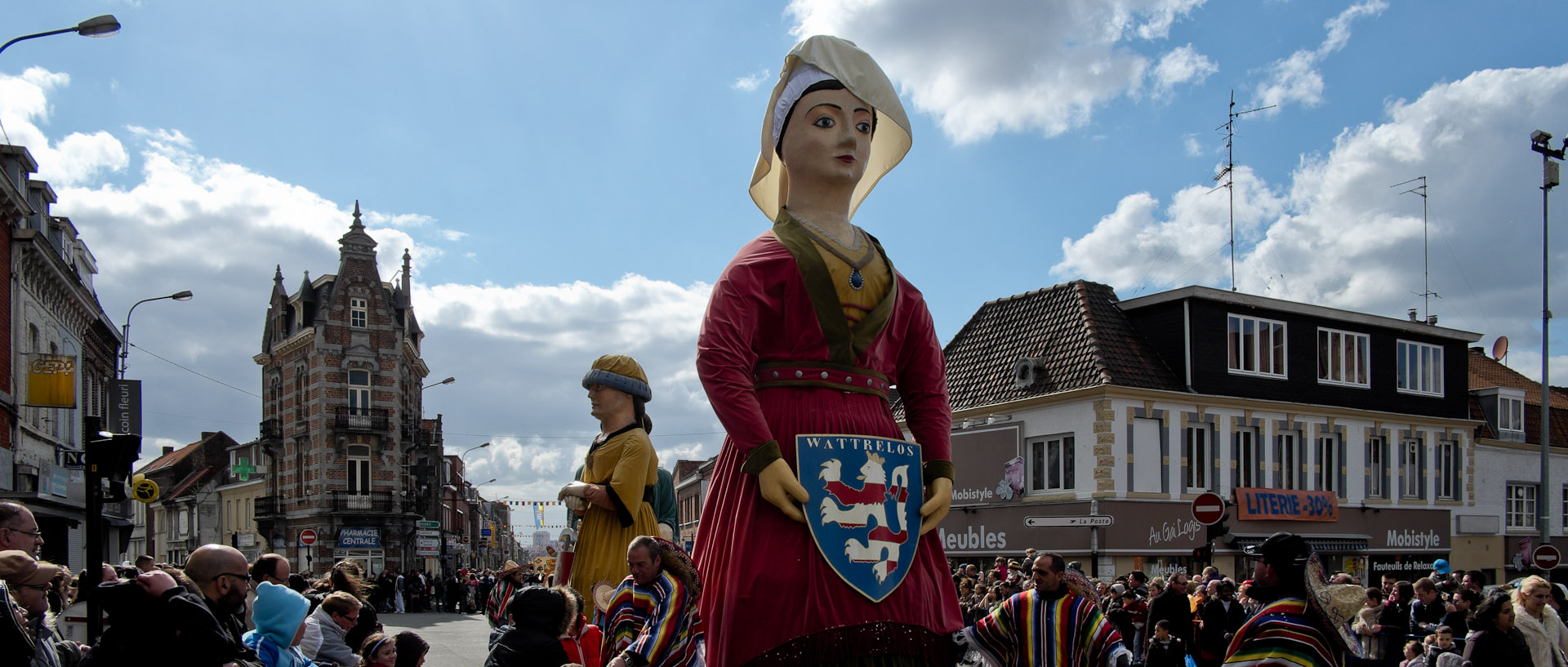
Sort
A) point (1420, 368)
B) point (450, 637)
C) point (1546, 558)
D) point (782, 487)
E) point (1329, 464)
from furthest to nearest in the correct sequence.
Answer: point (1420, 368), point (1329, 464), point (450, 637), point (1546, 558), point (782, 487)

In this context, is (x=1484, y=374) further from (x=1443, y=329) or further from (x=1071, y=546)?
(x=1071, y=546)

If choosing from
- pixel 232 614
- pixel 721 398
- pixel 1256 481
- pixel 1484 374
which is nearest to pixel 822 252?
pixel 721 398

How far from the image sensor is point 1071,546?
2341cm

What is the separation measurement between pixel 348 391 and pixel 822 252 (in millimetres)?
44922

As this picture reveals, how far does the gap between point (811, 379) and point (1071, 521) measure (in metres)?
19.7

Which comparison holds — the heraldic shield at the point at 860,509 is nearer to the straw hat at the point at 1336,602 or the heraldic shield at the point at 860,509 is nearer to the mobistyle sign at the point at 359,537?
the straw hat at the point at 1336,602

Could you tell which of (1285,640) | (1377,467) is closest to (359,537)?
(1377,467)

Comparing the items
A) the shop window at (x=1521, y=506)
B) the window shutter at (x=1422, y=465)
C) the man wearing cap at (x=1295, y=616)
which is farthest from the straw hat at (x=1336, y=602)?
the shop window at (x=1521, y=506)

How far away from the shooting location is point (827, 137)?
16.5 ft

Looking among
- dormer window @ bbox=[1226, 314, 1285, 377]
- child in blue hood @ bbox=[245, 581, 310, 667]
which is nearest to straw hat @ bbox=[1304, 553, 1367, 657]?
child in blue hood @ bbox=[245, 581, 310, 667]

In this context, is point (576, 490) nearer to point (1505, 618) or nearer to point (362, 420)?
point (1505, 618)

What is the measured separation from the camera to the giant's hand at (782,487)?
4375mm

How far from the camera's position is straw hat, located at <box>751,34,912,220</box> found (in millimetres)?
5047

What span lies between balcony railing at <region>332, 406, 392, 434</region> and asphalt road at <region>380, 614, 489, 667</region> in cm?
1677
